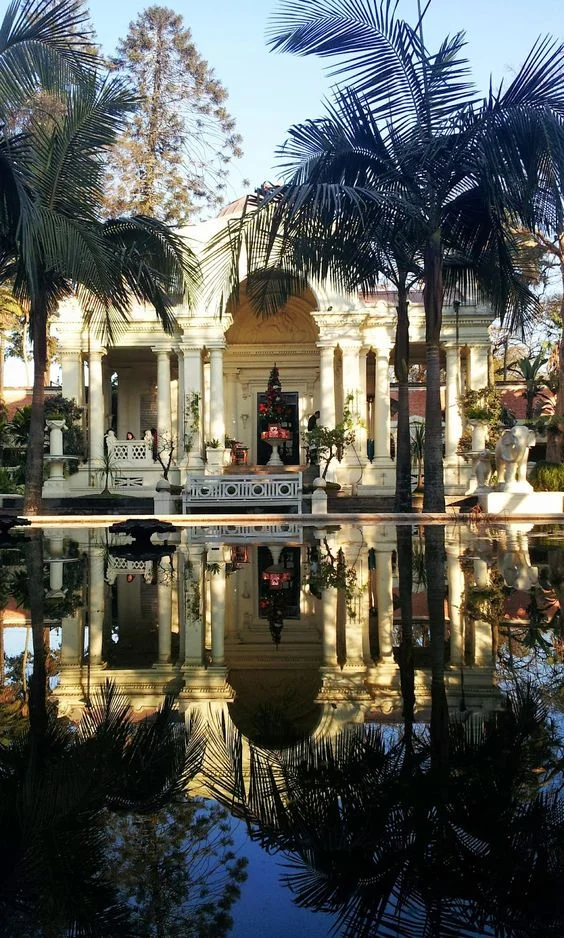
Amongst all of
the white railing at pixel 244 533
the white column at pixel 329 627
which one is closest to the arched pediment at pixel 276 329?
the white railing at pixel 244 533

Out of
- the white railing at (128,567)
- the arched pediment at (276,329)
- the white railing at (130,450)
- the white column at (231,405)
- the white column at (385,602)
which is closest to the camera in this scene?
the white column at (385,602)

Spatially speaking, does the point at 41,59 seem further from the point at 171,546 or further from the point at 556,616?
the point at 556,616

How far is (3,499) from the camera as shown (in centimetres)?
2373

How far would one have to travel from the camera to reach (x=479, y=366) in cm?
2938

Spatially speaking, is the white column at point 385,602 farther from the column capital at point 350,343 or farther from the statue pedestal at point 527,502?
the column capital at point 350,343

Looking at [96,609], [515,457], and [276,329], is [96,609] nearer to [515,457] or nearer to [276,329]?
[515,457]

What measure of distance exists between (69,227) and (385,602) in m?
10.5

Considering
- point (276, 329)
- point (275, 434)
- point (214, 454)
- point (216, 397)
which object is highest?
point (276, 329)

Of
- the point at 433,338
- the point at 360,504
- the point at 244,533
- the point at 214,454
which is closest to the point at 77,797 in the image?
the point at 244,533

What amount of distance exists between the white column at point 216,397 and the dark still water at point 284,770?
70.7 ft

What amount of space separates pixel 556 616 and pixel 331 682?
232 centimetres

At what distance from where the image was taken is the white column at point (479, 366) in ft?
96.1

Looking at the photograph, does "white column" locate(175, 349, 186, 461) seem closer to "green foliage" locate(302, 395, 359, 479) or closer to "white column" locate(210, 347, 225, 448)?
"white column" locate(210, 347, 225, 448)

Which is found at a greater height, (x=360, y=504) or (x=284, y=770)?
(x=360, y=504)
